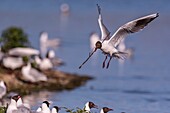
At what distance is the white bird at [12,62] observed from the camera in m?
17.2

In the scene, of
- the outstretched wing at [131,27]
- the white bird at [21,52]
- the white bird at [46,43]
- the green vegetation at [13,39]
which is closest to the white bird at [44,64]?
the green vegetation at [13,39]

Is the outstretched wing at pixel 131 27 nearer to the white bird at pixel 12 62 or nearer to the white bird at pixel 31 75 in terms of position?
the white bird at pixel 31 75

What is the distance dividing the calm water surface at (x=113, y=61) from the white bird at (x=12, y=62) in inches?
47.2

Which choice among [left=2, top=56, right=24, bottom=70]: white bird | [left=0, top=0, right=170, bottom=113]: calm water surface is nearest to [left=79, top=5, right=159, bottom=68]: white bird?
[left=0, top=0, right=170, bottom=113]: calm water surface

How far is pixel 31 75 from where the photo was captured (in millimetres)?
16969

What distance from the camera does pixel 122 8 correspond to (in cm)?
4516

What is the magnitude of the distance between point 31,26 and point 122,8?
14.3m

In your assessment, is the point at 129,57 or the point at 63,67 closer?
the point at 63,67

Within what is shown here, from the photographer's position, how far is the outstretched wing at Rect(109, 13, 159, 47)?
10641mm

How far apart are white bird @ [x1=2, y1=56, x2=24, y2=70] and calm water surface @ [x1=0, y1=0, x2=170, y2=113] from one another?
1.20 meters

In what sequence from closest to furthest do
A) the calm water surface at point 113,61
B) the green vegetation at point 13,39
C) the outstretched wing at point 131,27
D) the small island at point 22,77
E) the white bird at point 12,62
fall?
the outstretched wing at point 131,27, the calm water surface at point 113,61, the small island at point 22,77, the white bird at point 12,62, the green vegetation at point 13,39

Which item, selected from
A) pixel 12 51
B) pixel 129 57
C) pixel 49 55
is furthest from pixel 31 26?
pixel 12 51

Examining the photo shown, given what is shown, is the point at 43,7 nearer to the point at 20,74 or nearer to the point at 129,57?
the point at 129,57

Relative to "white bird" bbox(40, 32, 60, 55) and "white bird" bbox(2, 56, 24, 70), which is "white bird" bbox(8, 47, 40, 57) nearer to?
"white bird" bbox(2, 56, 24, 70)
